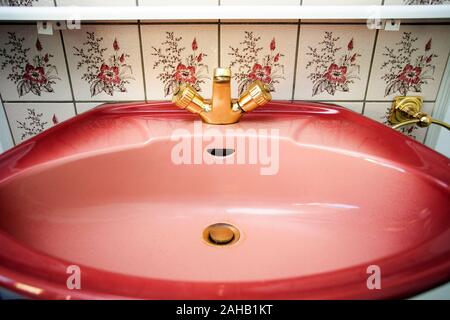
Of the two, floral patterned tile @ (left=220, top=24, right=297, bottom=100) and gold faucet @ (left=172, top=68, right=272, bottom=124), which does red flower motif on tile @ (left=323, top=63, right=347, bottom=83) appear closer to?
floral patterned tile @ (left=220, top=24, right=297, bottom=100)

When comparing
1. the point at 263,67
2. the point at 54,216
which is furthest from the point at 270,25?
the point at 54,216

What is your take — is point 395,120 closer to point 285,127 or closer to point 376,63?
point 376,63

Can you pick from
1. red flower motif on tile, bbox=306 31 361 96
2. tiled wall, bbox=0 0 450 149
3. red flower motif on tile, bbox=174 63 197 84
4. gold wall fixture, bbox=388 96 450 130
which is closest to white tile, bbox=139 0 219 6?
tiled wall, bbox=0 0 450 149

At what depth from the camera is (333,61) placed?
0.67 m

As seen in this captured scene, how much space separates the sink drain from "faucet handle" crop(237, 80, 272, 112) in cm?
23

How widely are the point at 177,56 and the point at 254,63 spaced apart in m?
0.17

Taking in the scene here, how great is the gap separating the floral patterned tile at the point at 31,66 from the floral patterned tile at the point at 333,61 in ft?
1.70

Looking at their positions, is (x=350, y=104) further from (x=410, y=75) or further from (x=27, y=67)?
(x=27, y=67)

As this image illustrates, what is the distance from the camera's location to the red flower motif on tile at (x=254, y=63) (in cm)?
66

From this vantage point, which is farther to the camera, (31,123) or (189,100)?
(31,123)

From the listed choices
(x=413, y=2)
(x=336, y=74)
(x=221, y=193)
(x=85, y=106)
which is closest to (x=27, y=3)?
(x=85, y=106)

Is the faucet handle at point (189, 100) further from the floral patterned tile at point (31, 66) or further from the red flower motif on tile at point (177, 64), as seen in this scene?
the floral patterned tile at point (31, 66)

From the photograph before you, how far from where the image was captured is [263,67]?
68 centimetres
